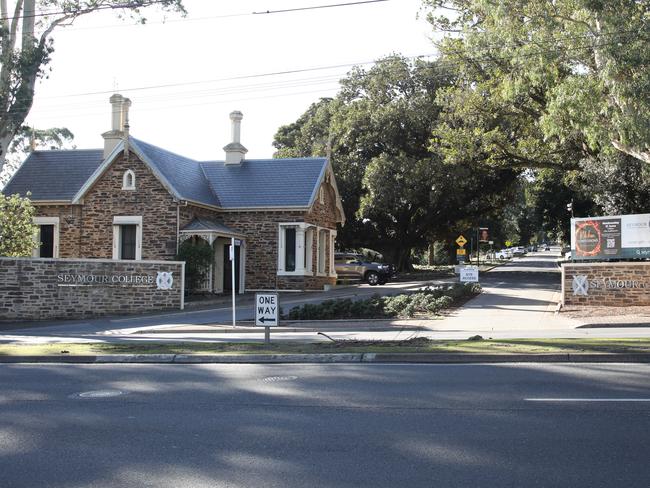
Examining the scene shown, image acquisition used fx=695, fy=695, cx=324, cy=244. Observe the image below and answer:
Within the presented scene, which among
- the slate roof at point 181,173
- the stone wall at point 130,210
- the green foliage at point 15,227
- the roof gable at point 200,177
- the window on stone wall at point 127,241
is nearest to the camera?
the green foliage at point 15,227

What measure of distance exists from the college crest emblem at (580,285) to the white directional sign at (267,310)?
12.5m

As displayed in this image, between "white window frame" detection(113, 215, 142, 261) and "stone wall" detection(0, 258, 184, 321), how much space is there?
5257mm

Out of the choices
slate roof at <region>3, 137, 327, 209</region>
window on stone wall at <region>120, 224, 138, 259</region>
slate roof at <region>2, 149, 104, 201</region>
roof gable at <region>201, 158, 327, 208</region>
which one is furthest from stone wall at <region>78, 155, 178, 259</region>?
roof gable at <region>201, 158, 327, 208</region>

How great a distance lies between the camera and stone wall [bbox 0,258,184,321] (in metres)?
25.1

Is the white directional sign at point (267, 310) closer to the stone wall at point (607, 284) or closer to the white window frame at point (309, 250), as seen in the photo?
the stone wall at point (607, 284)

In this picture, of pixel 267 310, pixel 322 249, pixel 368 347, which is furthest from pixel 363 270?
pixel 368 347

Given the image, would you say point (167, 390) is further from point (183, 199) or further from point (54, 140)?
point (54, 140)

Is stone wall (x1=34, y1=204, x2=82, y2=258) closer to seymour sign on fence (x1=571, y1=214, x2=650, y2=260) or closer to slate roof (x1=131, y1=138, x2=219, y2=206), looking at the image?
slate roof (x1=131, y1=138, x2=219, y2=206)

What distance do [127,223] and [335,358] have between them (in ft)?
68.3

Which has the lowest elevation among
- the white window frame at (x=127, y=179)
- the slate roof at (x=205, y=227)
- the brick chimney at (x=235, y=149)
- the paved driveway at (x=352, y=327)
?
the paved driveway at (x=352, y=327)

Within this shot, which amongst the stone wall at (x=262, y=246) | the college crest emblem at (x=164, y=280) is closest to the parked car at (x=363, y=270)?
the stone wall at (x=262, y=246)

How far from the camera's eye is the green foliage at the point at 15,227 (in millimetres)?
27078

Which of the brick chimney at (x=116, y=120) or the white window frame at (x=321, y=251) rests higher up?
the brick chimney at (x=116, y=120)

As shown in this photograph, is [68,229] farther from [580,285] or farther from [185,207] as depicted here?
[580,285]
